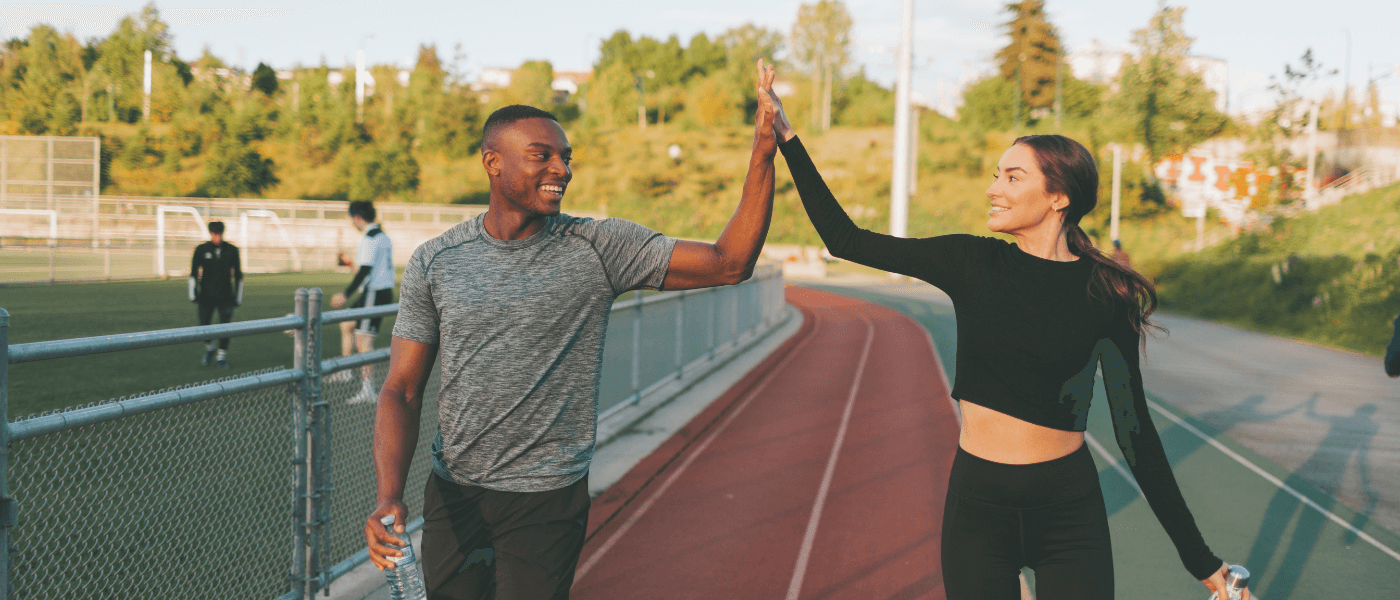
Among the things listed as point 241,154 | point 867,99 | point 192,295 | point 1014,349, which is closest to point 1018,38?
point 867,99

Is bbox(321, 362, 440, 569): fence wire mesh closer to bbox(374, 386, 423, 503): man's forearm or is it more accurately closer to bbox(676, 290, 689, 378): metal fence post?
bbox(374, 386, 423, 503): man's forearm

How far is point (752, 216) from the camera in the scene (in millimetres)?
2342

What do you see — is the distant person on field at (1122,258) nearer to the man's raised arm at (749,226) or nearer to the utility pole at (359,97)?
the man's raised arm at (749,226)

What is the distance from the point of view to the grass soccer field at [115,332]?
11.1 metres

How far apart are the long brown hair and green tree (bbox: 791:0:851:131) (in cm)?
9757

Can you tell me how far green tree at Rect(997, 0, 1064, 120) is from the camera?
3593 inches

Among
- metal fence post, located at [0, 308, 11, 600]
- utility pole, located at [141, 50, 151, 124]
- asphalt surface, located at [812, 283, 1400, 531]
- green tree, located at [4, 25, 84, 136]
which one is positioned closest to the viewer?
metal fence post, located at [0, 308, 11, 600]

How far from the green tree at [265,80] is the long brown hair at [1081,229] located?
105065 millimetres

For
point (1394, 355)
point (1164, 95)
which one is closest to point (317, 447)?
point (1394, 355)

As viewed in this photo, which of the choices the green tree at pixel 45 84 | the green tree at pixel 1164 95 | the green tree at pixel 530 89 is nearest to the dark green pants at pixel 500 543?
the green tree at pixel 1164 95

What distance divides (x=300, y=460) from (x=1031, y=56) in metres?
97.7

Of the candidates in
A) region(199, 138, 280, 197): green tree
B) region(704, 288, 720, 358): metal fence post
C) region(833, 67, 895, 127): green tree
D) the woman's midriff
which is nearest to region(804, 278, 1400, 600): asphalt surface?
the woman's midriff

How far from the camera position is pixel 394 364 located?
99.3 inches

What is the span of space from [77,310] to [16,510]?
67.1ft
